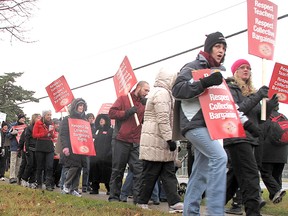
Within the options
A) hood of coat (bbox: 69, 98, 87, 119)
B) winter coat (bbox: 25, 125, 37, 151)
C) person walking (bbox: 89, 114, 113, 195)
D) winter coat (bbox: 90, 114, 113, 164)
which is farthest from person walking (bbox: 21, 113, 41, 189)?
hood of coat (bbox: 69, 98, 87, 119)

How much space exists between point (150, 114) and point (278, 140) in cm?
242

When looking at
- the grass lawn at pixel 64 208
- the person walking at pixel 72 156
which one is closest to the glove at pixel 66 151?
the person walking at pixel 72 156

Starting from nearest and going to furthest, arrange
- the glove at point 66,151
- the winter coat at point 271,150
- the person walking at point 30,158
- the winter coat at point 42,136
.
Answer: the winter coat at point 271,150
the glove at point 66,151
the winter coat at point 42,136
the person walking at point 30,158

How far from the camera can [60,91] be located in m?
11.4

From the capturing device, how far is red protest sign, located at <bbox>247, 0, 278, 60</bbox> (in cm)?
587

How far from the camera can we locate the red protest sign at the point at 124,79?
28.9 feet

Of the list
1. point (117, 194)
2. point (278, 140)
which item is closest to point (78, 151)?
point (117, 194)

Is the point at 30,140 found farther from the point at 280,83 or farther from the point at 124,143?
the point at 280,83

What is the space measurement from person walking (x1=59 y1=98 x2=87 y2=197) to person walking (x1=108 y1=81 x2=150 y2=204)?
1360 mm

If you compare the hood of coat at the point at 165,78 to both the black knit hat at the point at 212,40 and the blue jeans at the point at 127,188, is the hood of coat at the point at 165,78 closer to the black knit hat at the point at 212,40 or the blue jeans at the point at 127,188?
the black knit hat at the point at 212,40

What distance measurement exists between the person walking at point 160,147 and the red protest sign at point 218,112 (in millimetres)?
1598

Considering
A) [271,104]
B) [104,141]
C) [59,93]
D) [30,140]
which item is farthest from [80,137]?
[271,104]

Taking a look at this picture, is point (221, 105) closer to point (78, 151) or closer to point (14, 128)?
point (78, 151)

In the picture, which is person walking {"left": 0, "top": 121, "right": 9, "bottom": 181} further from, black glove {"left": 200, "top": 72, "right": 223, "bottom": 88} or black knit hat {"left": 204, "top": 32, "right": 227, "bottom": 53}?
black glove {"left": 200, "top": 72, "right": 223, "bottom": 88}
